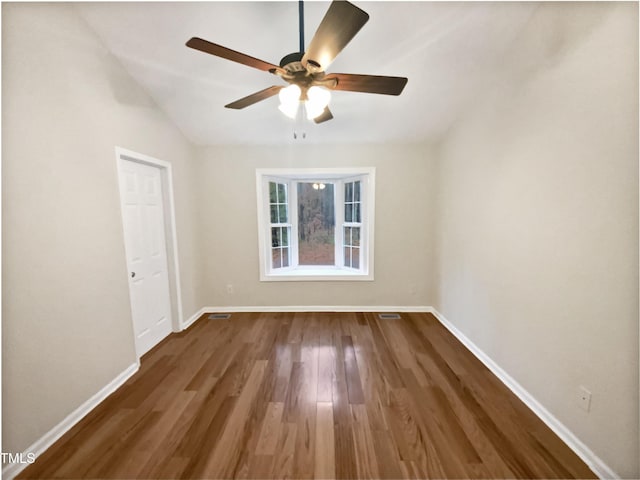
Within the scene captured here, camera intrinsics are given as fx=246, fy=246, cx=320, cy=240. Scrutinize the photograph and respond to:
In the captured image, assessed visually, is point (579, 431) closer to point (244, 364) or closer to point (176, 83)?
point (244, 364)

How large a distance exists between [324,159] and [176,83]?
177 centimetres

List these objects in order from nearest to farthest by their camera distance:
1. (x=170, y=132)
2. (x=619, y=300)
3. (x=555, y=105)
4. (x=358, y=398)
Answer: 1. (x=619, y=300)
2. (x=555, y=105)
3. (x=358, y=398)
4. (x=170, y=132)

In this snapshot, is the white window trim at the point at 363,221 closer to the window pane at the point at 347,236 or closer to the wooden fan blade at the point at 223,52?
the window pane at the point at 347,236

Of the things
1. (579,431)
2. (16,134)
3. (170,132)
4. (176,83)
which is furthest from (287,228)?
(579,431)

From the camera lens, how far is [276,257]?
3785 mm

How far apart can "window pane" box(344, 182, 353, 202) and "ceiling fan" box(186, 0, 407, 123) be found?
2.22 meters

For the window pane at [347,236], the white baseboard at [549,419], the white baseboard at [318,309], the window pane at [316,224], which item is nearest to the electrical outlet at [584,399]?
the white baseboard at [549,419]

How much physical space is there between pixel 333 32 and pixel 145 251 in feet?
8.52

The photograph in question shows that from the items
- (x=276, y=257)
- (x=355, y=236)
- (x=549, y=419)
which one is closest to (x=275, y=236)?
(x=276, y=257)

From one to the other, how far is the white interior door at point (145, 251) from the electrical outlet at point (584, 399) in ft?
11.0

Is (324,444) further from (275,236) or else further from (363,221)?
(275,236)

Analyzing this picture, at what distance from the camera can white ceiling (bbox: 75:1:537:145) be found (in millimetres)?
1673

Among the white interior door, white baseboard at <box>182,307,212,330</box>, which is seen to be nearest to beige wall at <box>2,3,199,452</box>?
the white interior door

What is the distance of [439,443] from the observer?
4.97ft
